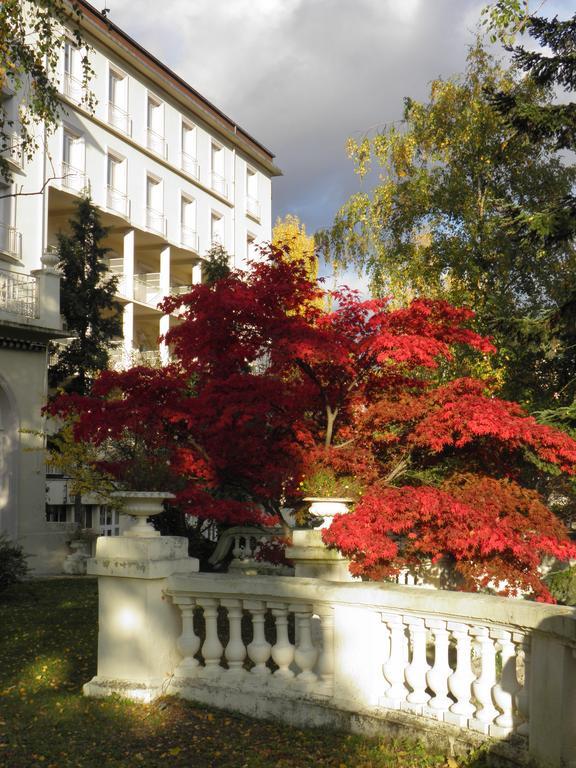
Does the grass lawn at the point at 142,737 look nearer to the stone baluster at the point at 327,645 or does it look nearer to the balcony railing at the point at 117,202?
the stone baluster at the point at 327,645

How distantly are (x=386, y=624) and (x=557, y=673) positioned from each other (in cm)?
150

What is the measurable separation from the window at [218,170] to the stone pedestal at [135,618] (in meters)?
31.1

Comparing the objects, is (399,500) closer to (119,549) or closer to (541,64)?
(119,549)

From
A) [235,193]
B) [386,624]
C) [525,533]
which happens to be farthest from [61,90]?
[386,624]

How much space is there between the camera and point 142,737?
6.27 meters

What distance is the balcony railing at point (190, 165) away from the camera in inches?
1366

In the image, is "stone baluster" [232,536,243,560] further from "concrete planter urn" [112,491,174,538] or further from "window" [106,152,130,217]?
"window" [106,152,130,217]

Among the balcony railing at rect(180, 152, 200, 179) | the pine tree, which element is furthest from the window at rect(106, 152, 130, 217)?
the pine tree

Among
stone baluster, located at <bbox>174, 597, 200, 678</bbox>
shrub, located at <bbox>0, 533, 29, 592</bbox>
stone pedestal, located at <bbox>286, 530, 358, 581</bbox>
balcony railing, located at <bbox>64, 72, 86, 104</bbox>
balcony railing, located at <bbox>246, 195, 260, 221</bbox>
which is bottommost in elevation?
shrub, located at <bbox>0, 533, 29, 592</bbox>

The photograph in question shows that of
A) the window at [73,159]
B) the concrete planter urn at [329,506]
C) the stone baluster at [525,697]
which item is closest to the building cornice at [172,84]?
the window at [73,159]

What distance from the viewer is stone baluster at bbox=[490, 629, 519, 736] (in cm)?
541

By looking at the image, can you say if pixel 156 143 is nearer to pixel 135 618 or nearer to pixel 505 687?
pixel 135 618

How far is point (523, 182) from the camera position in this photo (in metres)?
20.3

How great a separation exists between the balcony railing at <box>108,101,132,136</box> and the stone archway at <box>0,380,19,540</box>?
48.4ft
